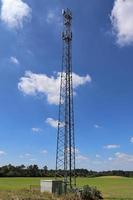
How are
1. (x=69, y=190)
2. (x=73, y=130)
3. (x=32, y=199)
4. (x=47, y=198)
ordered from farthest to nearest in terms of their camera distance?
(x=73, y=130)
(x=69, y=190)
(x=47, y=198)
(x=32, y=199)

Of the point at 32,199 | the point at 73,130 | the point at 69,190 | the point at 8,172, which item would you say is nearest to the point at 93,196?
the point at 69,190

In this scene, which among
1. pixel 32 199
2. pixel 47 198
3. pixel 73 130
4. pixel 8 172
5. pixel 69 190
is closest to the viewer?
pixel 32 199

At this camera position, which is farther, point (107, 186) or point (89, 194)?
point (107, 186)

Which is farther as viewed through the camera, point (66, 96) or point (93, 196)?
point (66, 96)

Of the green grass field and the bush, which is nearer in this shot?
the bush

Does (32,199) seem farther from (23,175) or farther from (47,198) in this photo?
(23,175)

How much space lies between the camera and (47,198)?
3036cm

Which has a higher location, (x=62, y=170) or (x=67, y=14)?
(x=67, y=14)

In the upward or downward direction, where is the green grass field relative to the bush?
upward

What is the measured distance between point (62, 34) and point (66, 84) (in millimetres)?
5350

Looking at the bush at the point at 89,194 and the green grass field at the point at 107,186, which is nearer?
the bush at the point at 89,194

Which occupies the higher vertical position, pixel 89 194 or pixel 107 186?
pixel 107 186

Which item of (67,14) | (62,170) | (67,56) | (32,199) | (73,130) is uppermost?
(67,14)

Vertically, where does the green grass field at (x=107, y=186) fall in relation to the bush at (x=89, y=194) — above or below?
above
